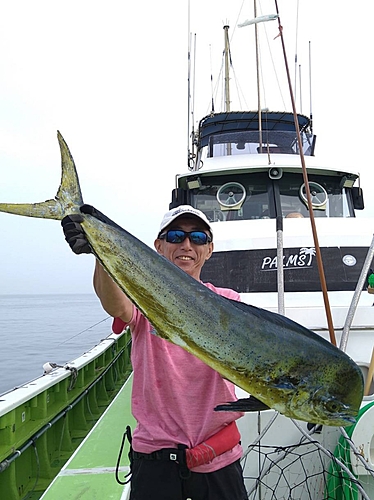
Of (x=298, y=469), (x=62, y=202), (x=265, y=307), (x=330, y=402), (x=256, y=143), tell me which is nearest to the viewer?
(x=330, y=402)

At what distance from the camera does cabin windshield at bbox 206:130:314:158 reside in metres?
7.72

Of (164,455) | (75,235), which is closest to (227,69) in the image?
(75,235)

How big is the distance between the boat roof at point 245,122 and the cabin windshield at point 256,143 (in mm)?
103

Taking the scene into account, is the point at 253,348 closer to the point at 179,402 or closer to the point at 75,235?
the point at 179,402

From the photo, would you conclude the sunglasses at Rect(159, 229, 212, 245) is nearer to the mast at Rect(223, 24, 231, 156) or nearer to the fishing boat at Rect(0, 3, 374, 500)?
the fishing boat at Rect(0, 3, 374, 500)

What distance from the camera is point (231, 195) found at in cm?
618

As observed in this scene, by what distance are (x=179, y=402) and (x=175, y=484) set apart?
0.39 m

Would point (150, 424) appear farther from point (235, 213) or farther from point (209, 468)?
point (235, 213)

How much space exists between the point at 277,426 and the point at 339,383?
204 centimetres

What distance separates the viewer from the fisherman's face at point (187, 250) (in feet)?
7.69

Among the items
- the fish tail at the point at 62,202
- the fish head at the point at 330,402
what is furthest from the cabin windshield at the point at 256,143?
the fish head at the point at 330,402

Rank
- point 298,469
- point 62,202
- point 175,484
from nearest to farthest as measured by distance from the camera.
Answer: point 62,202, point 175,484, point 298,469

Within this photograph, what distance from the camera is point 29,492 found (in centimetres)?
438

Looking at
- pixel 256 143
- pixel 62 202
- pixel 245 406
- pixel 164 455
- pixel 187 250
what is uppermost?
pixel 256 143
